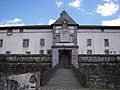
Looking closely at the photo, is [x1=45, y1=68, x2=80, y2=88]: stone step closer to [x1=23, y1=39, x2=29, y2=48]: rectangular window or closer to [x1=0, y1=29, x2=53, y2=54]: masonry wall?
[x1=0, y1=29, x2=53, y2=54]: masonry wall

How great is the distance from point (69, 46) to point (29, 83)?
20883 millimetres

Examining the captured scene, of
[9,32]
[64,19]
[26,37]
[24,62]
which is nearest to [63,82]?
[24,62]

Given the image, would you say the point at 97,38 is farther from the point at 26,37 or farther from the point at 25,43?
the point at 25,43

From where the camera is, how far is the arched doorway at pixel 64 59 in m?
30.0

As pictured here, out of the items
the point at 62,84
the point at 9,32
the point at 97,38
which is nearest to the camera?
the point at 62,84

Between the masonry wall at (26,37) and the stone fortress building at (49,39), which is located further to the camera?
the masonry wall at (26,37)

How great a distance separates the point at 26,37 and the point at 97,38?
44.4 ft

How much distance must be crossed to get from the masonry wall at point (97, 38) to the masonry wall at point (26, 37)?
584cm

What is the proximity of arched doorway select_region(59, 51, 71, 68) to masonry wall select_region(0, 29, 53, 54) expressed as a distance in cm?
413

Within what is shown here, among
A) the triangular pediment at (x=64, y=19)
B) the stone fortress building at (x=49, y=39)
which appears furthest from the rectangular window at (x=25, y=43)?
the triangular pediment at (x=64, y=19)

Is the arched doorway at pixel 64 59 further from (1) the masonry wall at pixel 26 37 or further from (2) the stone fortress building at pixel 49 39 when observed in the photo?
(1) the masonry wall at pixel 26 37

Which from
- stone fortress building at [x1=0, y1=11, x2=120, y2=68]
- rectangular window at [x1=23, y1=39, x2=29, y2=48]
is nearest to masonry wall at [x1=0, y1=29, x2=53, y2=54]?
stone fortress building at [x1=0, y1=11, x2=120, y2=68]

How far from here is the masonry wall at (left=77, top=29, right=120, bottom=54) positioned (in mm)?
33312

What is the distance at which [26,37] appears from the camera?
112 feet
